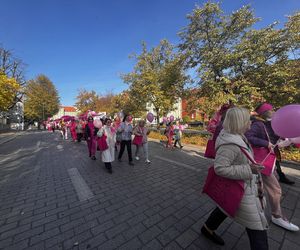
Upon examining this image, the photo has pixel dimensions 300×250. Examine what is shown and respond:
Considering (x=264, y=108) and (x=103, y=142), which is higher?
(x=264, y=108)

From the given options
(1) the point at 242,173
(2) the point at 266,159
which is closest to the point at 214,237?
(1) the point at 242,173

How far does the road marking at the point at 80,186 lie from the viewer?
150 inches

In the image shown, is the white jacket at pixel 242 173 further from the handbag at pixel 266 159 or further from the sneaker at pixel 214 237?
the handbag at pixel 266 159

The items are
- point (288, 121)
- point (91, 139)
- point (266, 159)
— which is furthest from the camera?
point (91, 139)

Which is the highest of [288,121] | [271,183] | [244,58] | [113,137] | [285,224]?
[244,58]

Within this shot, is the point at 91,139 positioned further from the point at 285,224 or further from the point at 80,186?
the point at 285,224

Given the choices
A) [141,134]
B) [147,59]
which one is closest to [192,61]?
[147,59]

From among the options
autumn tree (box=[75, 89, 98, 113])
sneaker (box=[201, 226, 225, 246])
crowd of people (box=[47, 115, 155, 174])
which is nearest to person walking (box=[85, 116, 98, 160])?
crowd of people (box=[47, 115, 155, 174])

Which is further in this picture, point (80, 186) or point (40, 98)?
point (40, 98)

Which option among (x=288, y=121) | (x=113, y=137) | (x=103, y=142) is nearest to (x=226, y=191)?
(x=288, y=121)

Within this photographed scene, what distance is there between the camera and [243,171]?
5.24 ft

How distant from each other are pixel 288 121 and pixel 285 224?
174cm

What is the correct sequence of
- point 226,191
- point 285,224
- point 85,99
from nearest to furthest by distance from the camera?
point 226,191 → point 285,224 → point 85,99

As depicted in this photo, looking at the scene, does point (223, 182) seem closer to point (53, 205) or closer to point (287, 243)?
point (287, 243)
